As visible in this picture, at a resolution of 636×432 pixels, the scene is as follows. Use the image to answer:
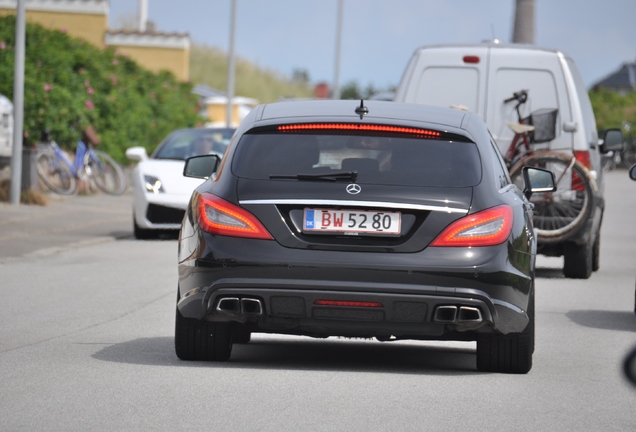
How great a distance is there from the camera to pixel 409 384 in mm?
7531

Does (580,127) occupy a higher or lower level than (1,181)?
higher

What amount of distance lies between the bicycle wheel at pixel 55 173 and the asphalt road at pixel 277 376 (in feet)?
41.5

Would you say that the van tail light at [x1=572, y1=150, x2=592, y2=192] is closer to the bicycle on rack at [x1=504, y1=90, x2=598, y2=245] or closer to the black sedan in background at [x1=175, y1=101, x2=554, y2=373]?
the bicycle on rack at [x1=504, y1=90, x2=598, y2=245]

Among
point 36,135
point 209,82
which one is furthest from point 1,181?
point 209,82

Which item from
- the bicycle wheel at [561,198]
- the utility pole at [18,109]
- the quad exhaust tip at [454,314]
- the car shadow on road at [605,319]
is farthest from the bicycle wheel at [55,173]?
the quad exhaust tip at [454,314]

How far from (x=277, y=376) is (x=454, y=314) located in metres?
1.02

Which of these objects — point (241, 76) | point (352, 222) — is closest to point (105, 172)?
point (352, 222)

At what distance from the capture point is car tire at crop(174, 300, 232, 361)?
798 cm

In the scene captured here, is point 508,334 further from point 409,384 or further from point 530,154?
point 530,154

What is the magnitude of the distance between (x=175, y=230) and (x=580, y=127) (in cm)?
681

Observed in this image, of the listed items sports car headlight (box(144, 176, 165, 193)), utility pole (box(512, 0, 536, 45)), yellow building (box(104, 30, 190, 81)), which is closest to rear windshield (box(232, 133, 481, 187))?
sports car headlight (box(144, 176, 165, 193))

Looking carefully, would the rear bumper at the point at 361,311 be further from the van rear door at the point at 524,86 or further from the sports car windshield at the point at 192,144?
the sports car windshield at the point at 192,144

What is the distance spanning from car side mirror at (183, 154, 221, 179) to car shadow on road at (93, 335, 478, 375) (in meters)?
1.11

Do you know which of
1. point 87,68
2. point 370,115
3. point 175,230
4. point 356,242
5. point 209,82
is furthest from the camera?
point 209,82
